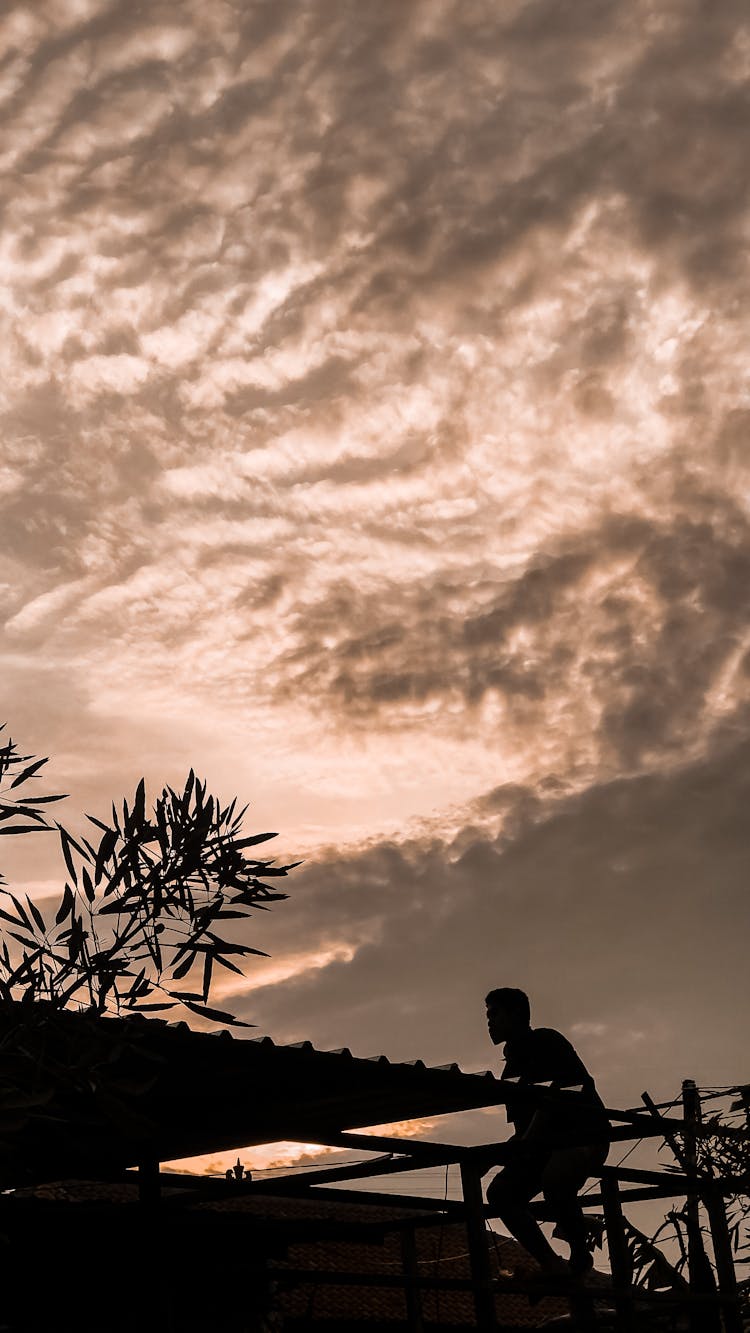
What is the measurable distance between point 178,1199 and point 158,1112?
1.16m

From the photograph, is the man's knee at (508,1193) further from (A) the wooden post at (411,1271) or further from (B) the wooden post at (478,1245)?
(A) the wooden post at (411,1271)

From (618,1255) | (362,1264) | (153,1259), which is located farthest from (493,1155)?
(362,1264)

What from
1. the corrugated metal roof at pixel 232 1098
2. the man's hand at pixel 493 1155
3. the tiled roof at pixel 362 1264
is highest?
the corrugated metal roof at pixel 232 1098

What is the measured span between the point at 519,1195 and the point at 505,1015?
1.21m

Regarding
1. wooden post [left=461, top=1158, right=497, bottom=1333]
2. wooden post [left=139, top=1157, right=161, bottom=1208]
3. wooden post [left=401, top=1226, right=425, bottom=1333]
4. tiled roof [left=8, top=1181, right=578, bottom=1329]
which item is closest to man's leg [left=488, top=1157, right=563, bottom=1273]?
wooden post [left=461, top=1158, right=497, bottom=1333]

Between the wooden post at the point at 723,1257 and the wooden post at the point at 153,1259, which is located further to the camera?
the wooden post at the point at 723,1257

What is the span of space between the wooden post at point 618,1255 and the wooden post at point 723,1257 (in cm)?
126

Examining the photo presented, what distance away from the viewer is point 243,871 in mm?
5375

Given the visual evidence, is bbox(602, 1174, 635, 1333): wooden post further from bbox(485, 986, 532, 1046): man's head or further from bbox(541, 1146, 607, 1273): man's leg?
bbox(485, 986, 532, 1046): man's head

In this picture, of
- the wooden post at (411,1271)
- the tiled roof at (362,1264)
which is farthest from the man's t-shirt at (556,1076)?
the tiled roof at (362,1264)

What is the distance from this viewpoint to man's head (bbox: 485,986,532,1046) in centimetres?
828

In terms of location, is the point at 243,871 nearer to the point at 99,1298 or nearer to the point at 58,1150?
the point at 58,1150

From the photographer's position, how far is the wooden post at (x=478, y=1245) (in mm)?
8211

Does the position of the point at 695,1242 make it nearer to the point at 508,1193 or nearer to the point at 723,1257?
the point at 723,1257
